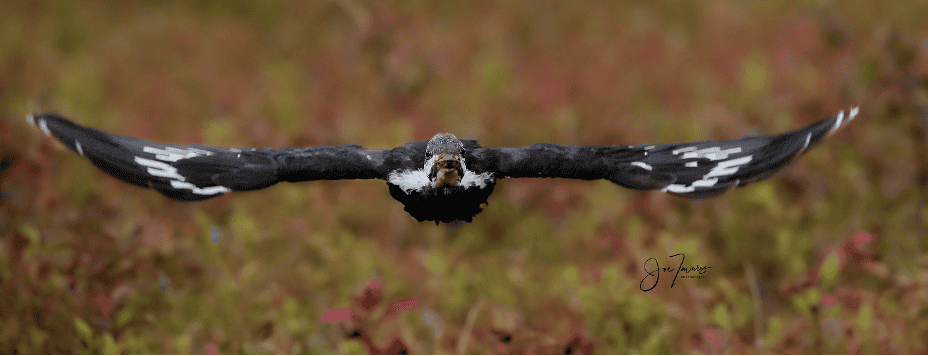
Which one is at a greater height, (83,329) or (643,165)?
(643,165)

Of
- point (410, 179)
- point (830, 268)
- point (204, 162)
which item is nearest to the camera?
point (410, 179)

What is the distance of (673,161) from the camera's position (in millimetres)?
2711

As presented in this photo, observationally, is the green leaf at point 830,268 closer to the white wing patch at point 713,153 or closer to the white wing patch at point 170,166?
the white wing patch at point 713,153

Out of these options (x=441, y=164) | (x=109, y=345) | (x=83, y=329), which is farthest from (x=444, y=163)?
(x=83, y=329)

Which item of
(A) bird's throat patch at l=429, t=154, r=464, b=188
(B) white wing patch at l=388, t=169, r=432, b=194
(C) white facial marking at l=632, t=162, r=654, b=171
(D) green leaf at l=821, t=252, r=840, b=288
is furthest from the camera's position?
(D) green leaf at l=821, t=252, r=840, b=288

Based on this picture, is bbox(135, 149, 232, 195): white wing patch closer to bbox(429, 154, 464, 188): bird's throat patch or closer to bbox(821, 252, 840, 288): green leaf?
bbox(429, 154, 464, 188): bird's throat patch

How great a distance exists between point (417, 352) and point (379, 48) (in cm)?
257

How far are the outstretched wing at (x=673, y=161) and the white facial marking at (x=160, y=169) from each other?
4.85 ft

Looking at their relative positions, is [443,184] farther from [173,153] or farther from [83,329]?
[83,329]

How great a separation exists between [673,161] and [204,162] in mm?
2302

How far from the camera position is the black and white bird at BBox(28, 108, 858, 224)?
8.10 feet

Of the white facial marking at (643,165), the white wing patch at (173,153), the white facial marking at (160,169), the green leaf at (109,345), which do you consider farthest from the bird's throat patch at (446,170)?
the green leaf at (109,345)

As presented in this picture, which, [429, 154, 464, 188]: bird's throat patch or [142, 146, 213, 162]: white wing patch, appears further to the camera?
[142, 146, 213, 162]: white wing patch

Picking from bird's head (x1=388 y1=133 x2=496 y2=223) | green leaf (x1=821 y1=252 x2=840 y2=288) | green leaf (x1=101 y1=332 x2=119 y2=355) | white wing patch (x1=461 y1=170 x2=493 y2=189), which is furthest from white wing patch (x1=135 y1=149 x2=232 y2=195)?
green leaf (x1=821 y1=252 x2=840 y2=288)
